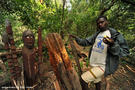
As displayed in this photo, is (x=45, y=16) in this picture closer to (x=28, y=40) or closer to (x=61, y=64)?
(x=28, y=40)

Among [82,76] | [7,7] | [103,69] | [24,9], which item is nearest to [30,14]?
[24,9]

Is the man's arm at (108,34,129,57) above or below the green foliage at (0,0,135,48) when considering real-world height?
below

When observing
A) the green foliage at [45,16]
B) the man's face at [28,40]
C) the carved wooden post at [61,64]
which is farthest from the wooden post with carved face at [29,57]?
the green foliage at [45,16]

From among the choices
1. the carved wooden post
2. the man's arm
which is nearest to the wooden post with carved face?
the carved wooden post

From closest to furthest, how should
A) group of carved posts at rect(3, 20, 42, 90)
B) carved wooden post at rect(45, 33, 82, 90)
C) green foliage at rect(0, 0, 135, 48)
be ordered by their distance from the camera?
carved wooden post at rect(45, 33, 82, 90), group of carved posts at rect(3, 20, 42, 90), green foliage at rect(0, 0, 135, 48)

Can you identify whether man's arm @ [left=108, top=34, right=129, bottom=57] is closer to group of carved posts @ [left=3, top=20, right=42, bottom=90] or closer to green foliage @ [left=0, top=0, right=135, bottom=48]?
group of carved posts @ [left=3, top=20, right=42, bottom=90]

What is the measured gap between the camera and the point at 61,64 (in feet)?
4.04

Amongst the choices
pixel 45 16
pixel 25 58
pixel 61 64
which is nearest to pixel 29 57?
pixel 25 58

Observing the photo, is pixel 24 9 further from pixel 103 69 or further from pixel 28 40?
pixel 103 69

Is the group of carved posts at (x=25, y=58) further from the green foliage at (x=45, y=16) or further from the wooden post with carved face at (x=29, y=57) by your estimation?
the green foliage at (x=45, y=16)

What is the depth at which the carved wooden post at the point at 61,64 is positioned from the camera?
1.25m

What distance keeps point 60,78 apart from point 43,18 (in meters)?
2.71

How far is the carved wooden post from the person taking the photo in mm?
1250

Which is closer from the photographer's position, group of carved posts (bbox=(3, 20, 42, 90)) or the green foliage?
group of carved posts (bbox=(3, 20, 42, 90))
